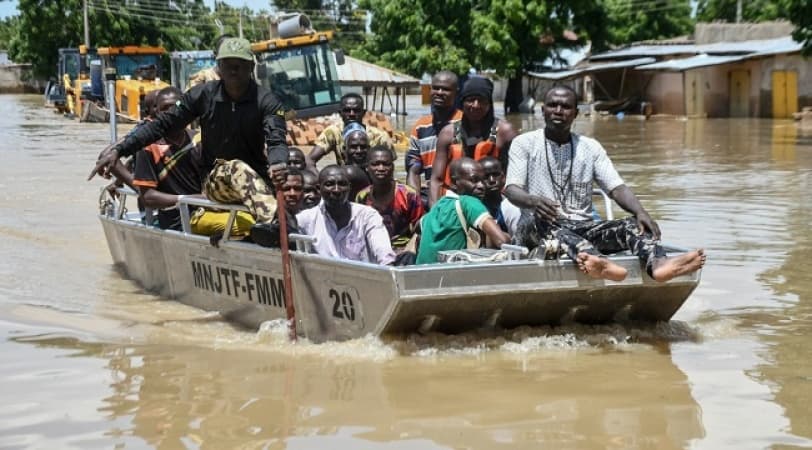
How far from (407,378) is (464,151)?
7.23 feet

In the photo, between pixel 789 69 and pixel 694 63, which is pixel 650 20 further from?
pixel 789 69

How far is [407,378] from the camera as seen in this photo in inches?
243

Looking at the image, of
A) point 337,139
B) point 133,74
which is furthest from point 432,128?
point 133,74

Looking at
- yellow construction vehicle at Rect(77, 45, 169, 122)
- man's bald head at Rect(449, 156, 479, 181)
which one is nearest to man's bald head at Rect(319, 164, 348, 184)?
man's bald head at Rect(449, 156, 479, 181)

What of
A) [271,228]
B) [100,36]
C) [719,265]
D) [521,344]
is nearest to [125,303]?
[271,228]

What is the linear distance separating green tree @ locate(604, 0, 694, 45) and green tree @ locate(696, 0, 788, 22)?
127cm

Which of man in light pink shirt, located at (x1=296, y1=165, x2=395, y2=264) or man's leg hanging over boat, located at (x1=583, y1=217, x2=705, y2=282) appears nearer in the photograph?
man's leg hanging over boat, located at (x1=583, y1=217, x2=705, y2=282)

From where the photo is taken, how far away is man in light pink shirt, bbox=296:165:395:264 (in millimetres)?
7035

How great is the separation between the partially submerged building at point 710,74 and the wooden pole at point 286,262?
2746 cm

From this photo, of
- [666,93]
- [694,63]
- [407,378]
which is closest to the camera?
[407,378]

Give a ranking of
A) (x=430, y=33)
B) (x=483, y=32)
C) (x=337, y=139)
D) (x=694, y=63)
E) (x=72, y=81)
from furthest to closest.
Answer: (x=430, y=33)
(x=483, y=32)
(x=72, y=81)
(x=694, y=63)
(x=337, y=139)

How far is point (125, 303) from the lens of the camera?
349 inches

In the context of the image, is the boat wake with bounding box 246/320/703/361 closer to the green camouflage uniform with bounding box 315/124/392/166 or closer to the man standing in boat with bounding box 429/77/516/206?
the man standing in boat with bounding box 429/77/516/206

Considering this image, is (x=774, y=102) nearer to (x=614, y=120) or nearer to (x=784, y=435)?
(x=614, y=120)
